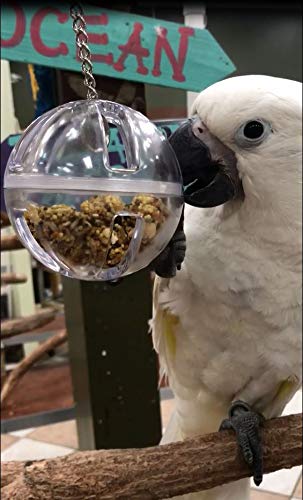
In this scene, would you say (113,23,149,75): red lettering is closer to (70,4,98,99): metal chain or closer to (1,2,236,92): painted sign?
(1,2,236,92): painted sign

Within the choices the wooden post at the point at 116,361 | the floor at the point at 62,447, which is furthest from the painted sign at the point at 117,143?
the floor at the point at 62,447

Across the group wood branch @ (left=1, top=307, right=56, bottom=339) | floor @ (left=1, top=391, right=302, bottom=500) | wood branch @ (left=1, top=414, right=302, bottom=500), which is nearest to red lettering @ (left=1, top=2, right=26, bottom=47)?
wood branch @ (left=1, top=414, right=302, bottom=500)

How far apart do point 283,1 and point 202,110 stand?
0.45m

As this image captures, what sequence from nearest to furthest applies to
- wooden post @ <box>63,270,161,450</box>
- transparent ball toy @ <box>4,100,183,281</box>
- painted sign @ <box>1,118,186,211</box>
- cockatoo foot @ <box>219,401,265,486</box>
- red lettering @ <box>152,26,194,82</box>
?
transparent ball toy @ <box>4,100,183,281</box>, painted sign @ <box>1,118,186,211</box>, cockatoo foot @ <box>219,401,265,486</box>, red lettering @ <box>152,26,194,82</box>, wooden post @ <box>63,270,161,450</box>

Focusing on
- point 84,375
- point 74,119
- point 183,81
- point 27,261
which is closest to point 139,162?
point 74,119

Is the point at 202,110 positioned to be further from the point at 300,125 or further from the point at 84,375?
the point at 84,375

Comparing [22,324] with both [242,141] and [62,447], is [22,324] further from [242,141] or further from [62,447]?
[242,141]

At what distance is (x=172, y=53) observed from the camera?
3.19ft

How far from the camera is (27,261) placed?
258 centimetres

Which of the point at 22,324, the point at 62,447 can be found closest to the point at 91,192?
the point at 62,447

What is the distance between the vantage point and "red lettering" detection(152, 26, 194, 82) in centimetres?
96

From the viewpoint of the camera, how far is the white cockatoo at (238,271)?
26.0 inches

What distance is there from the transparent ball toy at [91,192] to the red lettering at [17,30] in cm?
56

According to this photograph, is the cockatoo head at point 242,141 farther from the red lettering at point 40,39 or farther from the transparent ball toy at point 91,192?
the red lettering at point 40,39
